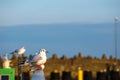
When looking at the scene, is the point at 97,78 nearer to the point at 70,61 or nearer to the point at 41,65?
the point at 70,61

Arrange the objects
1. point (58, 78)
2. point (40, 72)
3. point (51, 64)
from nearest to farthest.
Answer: point (40, 72)
point (58, 78)
point (51, 64)

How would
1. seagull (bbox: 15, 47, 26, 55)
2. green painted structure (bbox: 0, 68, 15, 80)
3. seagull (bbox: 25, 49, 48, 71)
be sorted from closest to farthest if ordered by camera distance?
seagull (bbox: 25, 49, 48, 71) → green painted structure (bbox: 0, 68, 15, 80) → seagull (bbox: 15, 47, 26, 55)

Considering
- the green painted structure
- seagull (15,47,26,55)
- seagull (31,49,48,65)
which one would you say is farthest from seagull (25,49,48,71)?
Result: seagull (15,47,26,55)

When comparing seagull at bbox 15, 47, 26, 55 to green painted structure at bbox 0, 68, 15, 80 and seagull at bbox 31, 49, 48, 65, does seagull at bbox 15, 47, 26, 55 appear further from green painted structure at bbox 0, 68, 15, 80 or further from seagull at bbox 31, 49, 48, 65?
seagull at bbox 31, 49, 48, 65

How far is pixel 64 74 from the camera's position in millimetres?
27688

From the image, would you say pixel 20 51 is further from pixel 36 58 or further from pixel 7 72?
pixel 36 58

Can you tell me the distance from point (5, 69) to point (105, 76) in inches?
613

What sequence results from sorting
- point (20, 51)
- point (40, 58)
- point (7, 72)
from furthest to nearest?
point (20, 51)
point (7, 72)
point (40, 58)

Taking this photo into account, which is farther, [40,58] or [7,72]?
[7,72]

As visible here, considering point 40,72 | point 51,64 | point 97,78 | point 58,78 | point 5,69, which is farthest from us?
point 51,64

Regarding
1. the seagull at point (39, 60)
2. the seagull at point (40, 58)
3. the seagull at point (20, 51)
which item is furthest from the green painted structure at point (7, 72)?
the seagull at point (40, 58)

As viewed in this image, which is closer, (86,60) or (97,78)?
(97,78)

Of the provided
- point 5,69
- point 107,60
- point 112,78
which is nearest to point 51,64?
point 107,60

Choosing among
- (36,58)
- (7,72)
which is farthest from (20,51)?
(36,58)
